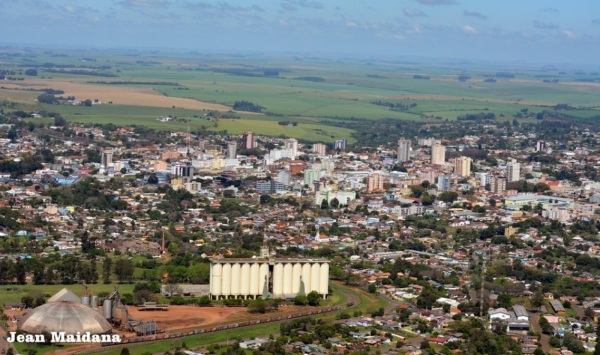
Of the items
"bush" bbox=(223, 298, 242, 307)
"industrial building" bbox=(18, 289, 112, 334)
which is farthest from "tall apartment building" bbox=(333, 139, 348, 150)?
"industrial building" bbox=(18, 289, 112, 334)

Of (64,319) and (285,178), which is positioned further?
(285,178)

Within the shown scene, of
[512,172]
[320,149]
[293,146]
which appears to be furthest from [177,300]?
[320,149]

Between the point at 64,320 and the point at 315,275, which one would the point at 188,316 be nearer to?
the point at 64,320

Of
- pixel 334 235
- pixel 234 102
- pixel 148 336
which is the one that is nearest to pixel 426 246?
pixel 334 235

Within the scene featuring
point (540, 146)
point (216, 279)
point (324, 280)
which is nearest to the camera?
point (216, 279)

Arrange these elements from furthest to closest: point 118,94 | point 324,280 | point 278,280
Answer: point 118,94, point 324,280, point 278,280

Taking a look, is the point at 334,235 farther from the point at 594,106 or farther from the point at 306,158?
the point at 594,106
